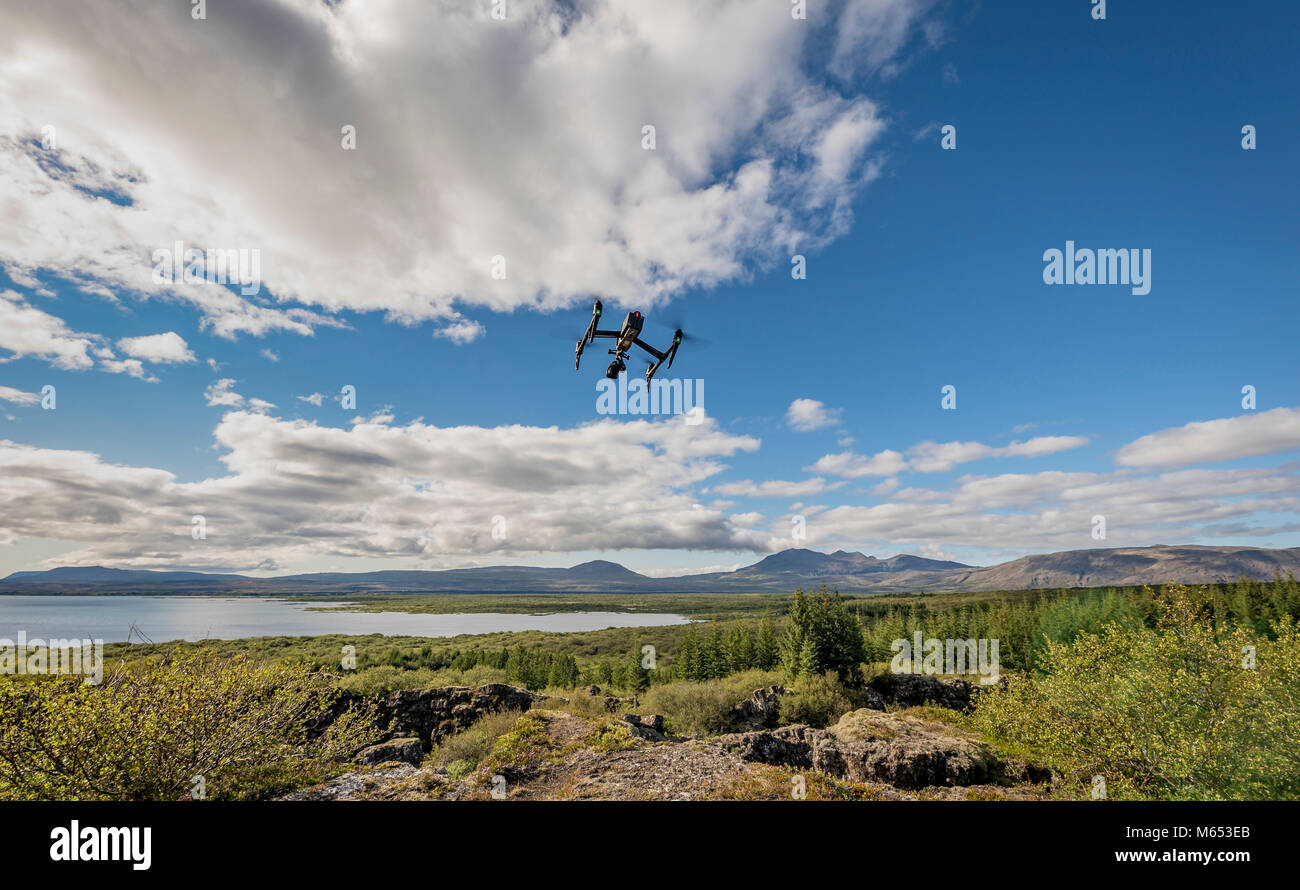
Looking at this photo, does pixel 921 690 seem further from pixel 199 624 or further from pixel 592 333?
pixel 199 624

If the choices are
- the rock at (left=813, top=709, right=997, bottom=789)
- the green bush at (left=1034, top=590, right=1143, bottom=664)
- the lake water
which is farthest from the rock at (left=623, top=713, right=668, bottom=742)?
the green bush at (left=1034, top=590, right=1143, bottom=664)

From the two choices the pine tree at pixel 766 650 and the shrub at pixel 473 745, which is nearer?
the shrub at pixel 473 745

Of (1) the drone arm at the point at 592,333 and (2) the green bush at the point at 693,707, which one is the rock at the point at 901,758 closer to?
(2) the green bush at the point at 693,707

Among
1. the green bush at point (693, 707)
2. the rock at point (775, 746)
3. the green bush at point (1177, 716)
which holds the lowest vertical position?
the green bush at point (693, 707)

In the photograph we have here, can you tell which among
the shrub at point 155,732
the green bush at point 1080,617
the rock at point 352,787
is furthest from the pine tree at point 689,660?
the shrub at point 155,732

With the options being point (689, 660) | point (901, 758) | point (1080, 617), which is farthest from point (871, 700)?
point (1080, 617)

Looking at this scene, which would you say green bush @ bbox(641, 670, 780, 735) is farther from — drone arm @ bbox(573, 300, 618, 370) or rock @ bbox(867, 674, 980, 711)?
drone arm @ bbox(573, 300, 618, 370)
